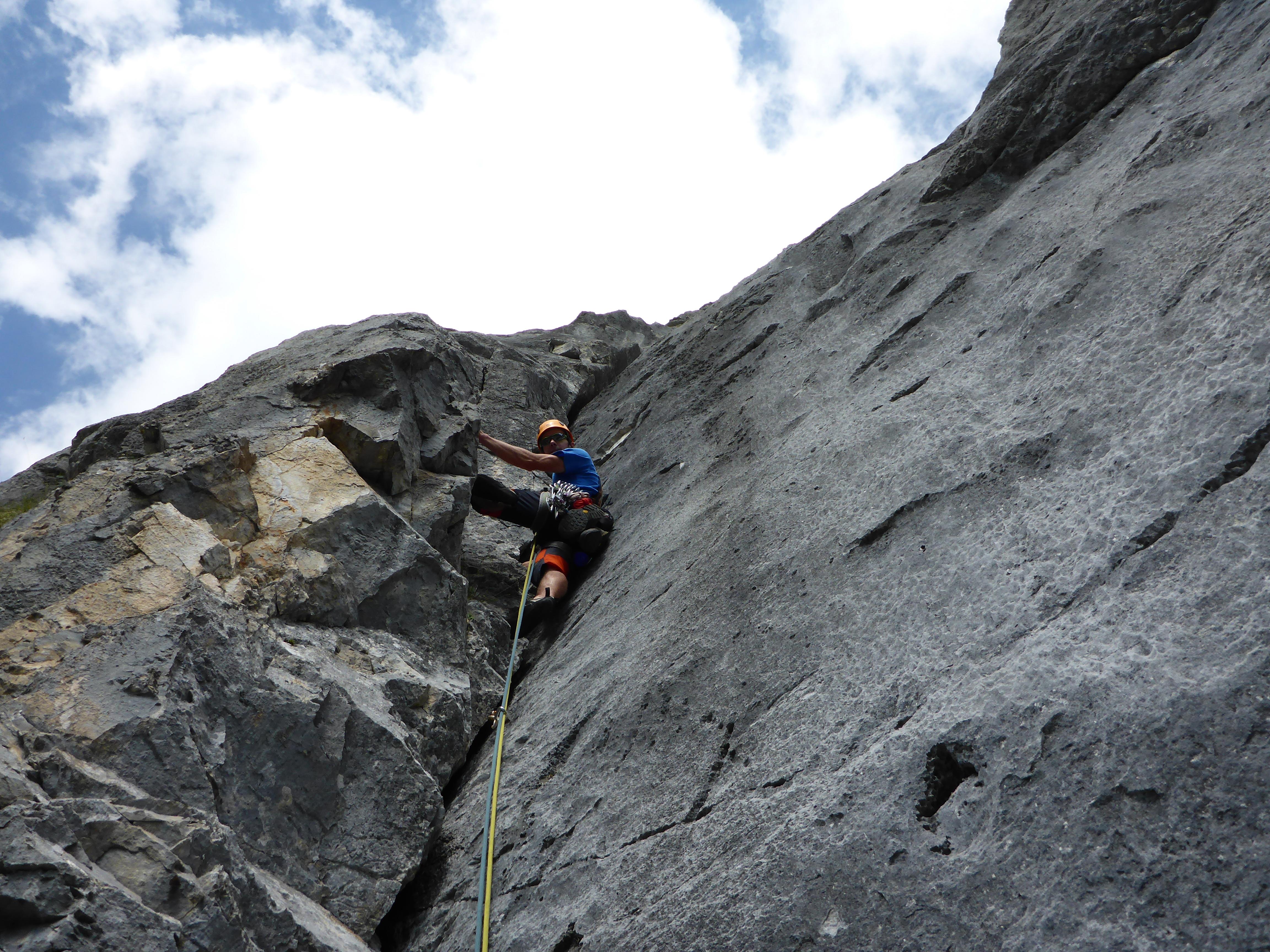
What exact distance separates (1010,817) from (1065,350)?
2.21 meters

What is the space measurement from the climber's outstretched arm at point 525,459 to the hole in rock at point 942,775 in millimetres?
5424

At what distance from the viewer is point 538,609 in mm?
6129

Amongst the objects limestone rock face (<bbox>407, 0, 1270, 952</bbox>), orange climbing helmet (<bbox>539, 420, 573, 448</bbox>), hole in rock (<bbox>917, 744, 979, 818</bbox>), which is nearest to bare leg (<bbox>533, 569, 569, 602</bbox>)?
limestone rock face (<bbox>407, 0, 1270, 952</bbox>)

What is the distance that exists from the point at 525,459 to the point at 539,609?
6.61 feet

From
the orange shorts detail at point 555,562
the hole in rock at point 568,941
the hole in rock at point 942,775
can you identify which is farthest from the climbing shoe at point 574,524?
the hole in rock at point 942,775

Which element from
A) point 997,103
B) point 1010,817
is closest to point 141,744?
point 1010,817

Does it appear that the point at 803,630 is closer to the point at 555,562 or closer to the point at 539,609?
the point at 539,609

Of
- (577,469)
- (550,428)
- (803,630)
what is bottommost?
(803,630)

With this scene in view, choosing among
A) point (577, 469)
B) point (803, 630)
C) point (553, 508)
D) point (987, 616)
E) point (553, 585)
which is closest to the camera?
point (987, 616)

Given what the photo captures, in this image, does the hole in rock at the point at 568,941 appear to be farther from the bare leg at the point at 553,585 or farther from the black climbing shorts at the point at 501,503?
the black climbing shorts at the point at 501,503

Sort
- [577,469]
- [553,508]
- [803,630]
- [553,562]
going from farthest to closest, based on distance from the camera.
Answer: [577,469] < [553,508] < [553,562] < [803,630]

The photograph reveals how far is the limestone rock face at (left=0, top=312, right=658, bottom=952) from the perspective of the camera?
282 cm

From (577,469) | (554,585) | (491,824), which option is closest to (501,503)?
(577,469)

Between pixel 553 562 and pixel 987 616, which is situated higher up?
pixel 553 562
